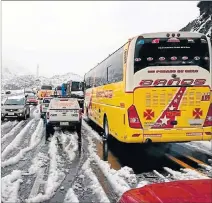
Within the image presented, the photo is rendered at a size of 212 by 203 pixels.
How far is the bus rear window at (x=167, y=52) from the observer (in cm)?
928

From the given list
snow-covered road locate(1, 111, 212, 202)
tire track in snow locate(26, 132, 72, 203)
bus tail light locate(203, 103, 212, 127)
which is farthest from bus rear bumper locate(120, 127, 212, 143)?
tire track in snow locate(26, 132, 72, 203)

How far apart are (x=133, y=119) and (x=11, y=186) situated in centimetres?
400

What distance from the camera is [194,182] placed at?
3.81 metres

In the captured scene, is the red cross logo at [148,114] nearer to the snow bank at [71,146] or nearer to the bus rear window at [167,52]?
the bus rear window at [167,52]

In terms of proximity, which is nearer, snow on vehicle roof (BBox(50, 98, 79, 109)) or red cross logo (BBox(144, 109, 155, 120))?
red cross logo (BBox(144, 109, 155, 120))

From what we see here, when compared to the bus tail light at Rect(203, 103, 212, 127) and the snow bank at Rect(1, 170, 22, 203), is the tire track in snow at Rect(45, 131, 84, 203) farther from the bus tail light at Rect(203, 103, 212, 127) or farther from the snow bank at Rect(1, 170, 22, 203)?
the bus tail light at Rect(203, 103, 212, 127)

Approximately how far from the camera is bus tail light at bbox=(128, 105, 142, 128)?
30.3 ft

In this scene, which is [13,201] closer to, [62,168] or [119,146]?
[62,168]

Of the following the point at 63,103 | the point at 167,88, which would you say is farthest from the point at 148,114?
the point at 63,103

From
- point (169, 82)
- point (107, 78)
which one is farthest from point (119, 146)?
point (169, 82)

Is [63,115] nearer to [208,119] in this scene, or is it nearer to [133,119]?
[133,119]

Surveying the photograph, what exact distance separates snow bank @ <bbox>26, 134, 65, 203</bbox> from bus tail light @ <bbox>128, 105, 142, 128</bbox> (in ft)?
7.60

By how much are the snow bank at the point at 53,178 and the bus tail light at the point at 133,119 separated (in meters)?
2.32

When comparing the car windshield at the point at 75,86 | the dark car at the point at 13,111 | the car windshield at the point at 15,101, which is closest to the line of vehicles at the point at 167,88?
the dark car at the point at 13,111
